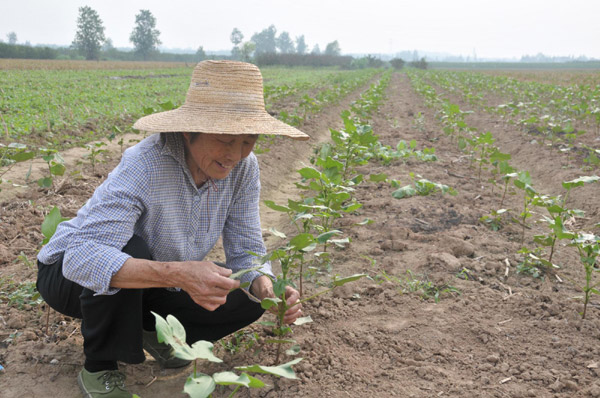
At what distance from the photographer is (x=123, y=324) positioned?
1.84 metres

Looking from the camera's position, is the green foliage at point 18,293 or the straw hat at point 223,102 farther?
the green foliage at point 18,293

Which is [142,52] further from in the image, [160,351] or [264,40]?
[160,351]

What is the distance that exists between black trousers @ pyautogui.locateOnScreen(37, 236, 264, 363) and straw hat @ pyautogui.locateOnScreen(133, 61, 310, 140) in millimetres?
479

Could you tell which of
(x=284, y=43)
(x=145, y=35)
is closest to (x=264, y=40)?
(x=284, y=43)

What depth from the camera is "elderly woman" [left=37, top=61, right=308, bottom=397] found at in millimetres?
1655

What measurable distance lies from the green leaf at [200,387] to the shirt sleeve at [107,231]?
65 centimetres

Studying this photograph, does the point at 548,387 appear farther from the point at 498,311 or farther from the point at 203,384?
the point at 203,384

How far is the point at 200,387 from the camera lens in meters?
1.09

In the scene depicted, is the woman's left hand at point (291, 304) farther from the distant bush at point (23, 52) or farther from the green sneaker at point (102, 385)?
the distant bush at point (23, 52)

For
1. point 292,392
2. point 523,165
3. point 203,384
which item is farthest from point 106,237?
point 523,165

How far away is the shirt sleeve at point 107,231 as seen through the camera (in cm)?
164

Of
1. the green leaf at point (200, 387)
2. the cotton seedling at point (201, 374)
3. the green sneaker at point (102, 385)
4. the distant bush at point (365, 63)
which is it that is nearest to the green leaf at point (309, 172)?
the green sneaker at point (102, 385)

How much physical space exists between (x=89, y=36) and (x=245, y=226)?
71.1 meters

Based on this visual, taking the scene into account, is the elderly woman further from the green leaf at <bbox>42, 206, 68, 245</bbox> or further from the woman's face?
the green leaf at <bbox>42, 206, 68, 245</bbox>
